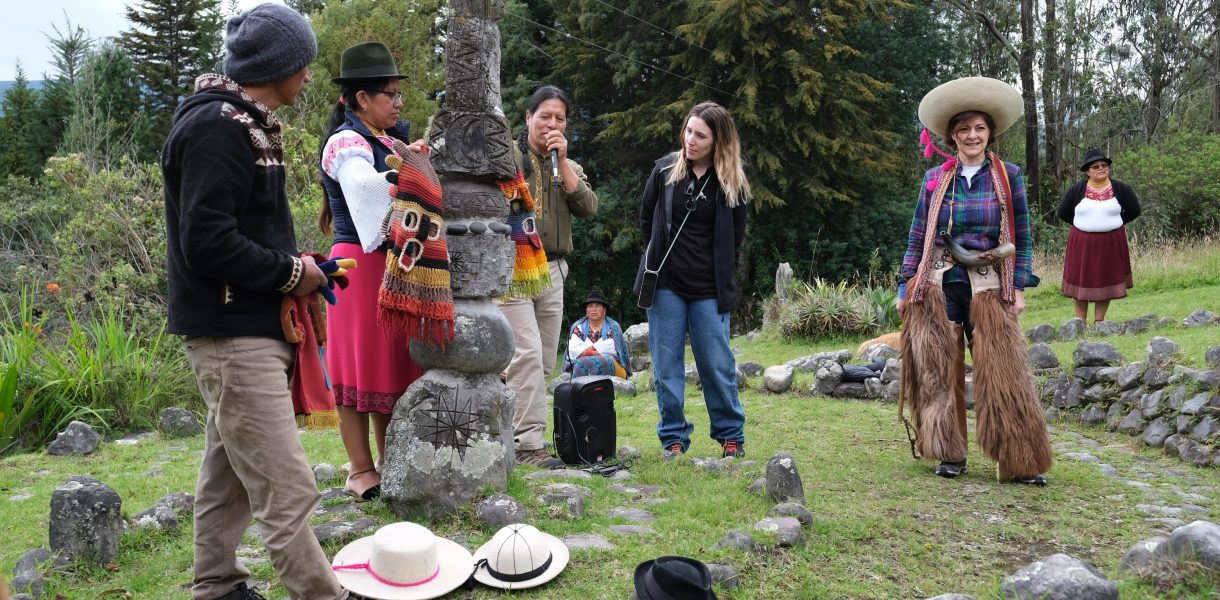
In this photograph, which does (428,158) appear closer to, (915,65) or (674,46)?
(674,46)

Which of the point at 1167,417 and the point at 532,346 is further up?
the point at 532,346

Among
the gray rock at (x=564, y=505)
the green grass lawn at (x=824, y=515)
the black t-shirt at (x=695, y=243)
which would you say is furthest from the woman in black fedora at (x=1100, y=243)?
the gray rock at (x=564, y=505)

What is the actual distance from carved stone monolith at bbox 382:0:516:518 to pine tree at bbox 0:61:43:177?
24.8 metres

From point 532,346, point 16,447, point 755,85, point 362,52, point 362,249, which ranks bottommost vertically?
point 16,447

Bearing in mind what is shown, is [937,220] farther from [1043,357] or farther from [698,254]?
[1043,357]

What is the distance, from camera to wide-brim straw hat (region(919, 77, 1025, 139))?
16.8 feet

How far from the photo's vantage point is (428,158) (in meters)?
4.09

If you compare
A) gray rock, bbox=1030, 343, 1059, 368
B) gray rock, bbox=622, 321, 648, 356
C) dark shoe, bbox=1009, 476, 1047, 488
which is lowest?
gray rock, bbox=622, 321, 648, 356

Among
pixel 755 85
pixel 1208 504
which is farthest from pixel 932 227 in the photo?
pixel 755 85

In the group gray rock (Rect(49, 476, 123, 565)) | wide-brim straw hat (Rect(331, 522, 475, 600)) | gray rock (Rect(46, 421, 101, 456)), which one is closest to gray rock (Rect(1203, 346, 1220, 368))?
wide-brim straw hat (Rect(331, 522, 475, 600))

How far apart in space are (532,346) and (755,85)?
49.8 ft

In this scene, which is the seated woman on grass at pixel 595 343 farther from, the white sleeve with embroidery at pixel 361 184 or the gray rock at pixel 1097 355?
the white sleeve with embroidery at pixel 361 184

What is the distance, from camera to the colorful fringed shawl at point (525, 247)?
491cm

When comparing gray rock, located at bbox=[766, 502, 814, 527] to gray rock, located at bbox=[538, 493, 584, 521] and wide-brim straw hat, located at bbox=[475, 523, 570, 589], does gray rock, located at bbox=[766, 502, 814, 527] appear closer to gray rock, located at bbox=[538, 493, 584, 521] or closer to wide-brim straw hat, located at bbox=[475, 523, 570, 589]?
gray rock, located at bbox=[538, 493, 584, 521]
